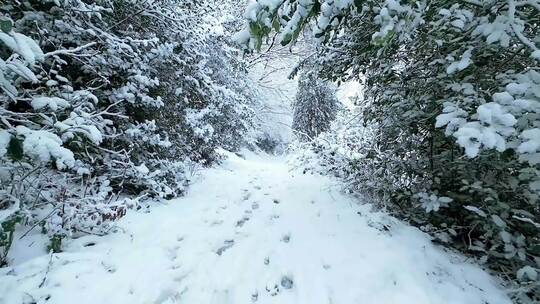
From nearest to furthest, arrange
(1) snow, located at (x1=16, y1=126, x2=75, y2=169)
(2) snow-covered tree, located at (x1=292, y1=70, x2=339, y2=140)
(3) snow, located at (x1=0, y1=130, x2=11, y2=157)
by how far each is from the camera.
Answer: (3) snow, located at (x1=0, y1=130, x2=11, y2=157) → (1) snow, located at (x1=16, y1=126, x2=75, y2=169) → (2) snow-covered tree, located at (x1=292, y1=70, x2=339, y2=140)

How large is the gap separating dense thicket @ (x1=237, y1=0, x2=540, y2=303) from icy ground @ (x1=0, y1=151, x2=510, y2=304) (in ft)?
1.22

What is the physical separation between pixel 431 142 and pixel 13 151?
3339 mm

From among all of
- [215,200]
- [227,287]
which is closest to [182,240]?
[227,287]

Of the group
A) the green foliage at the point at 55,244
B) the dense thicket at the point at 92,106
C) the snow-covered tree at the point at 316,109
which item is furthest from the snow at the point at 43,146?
the snow-covered tree at the point at 316,109

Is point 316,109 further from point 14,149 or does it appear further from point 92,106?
point 14,149

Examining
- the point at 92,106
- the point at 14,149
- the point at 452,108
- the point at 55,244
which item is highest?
the point at 452,108

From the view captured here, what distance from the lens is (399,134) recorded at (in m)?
4.36

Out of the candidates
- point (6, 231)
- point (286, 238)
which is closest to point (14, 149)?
point (6, 231)

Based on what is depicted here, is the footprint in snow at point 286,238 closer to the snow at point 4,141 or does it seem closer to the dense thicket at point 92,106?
the dense thicket at point 92,106

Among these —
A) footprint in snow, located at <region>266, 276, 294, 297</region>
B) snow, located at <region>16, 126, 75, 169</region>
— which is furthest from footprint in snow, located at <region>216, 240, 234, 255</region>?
snow, located at <region>16, 126, 75, 169</region>

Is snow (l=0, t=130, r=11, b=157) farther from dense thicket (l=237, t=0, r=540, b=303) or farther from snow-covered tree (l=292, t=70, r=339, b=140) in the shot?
snow-covered tree (l=292, t=70, r=339, b=140)

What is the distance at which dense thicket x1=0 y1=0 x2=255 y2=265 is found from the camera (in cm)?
242

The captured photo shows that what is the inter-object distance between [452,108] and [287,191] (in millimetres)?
3730

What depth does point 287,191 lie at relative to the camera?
19.0 ft
